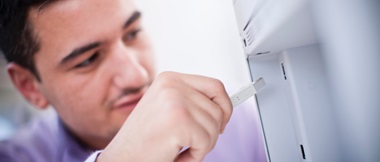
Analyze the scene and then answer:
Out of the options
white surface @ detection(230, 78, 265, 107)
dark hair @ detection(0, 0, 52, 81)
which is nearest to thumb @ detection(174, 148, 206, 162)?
white surface @ detection(230, 78, 265, 107)

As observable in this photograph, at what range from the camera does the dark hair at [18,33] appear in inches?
31.9

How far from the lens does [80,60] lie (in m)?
0.84

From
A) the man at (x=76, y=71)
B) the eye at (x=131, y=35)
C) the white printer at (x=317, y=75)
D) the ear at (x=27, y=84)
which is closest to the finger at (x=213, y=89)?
the white printer at (x=317, y=75)

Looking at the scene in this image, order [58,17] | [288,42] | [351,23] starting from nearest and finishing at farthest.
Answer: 1. [351,23]
2. [288,42]
3. [58,17]

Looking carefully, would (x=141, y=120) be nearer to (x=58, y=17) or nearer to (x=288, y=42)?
(x=288, y=42)

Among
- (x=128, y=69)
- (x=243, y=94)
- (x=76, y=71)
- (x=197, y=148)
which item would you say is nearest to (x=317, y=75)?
(x=243, y=94)

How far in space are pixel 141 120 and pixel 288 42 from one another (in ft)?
0.98

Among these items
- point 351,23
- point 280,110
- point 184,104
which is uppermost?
point 351,23

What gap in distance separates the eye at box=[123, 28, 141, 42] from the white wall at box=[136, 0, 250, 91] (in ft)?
0.11

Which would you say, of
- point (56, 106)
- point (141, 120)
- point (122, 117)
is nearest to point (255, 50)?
point (141, 120)

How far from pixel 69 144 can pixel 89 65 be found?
0.23m

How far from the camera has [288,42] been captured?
1.66ft

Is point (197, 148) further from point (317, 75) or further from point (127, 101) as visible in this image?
point (127, 101)

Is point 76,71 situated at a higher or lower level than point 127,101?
higher
